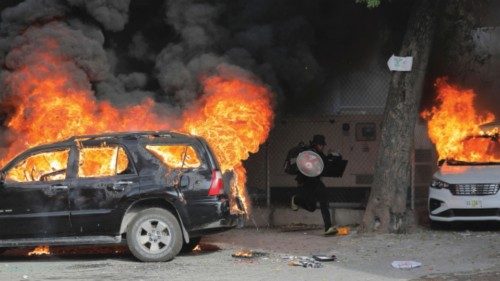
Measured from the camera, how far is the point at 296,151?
12.8 metres

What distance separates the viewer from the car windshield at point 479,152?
13383 millimetres

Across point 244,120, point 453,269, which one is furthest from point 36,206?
point 453,269

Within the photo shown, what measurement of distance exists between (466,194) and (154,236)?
5.26m

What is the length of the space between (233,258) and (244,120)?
9.65ft

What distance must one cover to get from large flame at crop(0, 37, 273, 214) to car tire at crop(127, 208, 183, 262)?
217cm

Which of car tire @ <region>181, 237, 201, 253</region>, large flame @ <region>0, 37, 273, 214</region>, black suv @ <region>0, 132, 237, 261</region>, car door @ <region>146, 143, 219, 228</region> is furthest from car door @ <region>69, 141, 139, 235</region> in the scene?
large flame @ <region>0, 37, 273, 214</region>

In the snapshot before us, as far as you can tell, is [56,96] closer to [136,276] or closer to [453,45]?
[136,276]

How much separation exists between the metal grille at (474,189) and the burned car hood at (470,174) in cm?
7

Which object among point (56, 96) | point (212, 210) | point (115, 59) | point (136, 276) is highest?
point (115, 59)

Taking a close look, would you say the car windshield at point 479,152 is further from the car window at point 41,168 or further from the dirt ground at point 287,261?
the car window at point 41,168

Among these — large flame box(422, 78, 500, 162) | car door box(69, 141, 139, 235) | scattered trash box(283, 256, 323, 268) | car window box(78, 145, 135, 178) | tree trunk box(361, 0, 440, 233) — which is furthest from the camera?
large flame box(422, 78, 500, 162)

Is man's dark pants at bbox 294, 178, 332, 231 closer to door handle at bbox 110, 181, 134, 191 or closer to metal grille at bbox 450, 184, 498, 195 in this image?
metal grille at bbox 450, 184, 498, 195

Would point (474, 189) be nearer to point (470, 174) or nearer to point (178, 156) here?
point (470, 174)

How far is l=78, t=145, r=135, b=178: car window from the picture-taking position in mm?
10375
